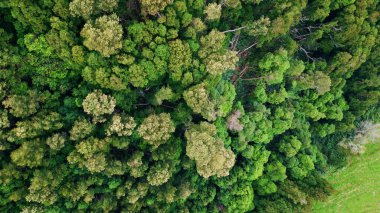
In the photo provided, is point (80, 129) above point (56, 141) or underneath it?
above

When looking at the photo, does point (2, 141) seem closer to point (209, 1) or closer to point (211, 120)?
point (211, 120)

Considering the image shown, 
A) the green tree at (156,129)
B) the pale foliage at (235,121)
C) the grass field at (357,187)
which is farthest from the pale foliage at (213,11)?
the grass field at (357,187)

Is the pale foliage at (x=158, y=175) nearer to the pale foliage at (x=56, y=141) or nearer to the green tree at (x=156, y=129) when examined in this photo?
the green tree at (x=156, y=129)

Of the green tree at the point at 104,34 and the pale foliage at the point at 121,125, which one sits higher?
the green tree at the point at 104,34

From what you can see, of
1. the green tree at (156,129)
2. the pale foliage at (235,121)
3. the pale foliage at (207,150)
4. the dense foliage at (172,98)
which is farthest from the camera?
the pale foliage at (235,121)

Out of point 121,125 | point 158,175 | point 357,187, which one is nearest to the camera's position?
point 121,125

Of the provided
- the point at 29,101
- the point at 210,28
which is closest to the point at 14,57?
the point at 29,101

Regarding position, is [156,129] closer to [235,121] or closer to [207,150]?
[207,150]

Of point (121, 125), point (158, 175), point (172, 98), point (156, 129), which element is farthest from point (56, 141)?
point (172, 98)
